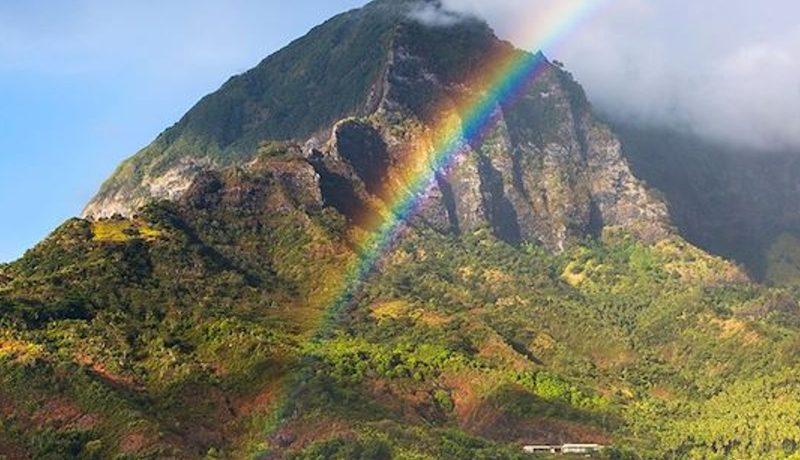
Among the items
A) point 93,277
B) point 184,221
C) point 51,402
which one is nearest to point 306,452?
point 51,402

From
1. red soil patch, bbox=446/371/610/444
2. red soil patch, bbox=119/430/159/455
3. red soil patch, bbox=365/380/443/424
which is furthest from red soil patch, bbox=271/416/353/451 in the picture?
red soil patch, bbox=446/371/610/444

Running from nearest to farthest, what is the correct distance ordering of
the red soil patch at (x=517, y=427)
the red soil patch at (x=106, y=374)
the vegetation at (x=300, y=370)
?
the vegetation at (x=300, y=370)
the red soil patch at (x=106, y=374)
the red soil patch at (x=517, y=427)

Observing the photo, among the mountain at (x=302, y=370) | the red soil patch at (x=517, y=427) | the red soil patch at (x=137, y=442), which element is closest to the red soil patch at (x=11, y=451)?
the mountain at (x=302, y=370)

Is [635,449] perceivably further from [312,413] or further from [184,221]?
[184,221]

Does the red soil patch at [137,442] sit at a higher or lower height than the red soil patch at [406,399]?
higher

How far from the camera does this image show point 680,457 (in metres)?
146

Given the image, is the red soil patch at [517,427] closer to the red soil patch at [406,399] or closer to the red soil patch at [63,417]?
the red soil patch at [406,399]

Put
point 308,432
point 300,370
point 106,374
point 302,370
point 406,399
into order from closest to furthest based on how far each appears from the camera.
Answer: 1. point 308,432
2. point 106,374
3. point 300,370
4. point 302,370
5. point 406,399

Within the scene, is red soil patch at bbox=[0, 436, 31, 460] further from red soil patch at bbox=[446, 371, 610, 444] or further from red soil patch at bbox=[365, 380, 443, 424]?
red soil patch at bbox=[446, 371, 610, 444]

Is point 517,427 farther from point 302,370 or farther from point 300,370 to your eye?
point 300,370

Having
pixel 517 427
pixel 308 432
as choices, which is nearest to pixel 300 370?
pixel 308 432

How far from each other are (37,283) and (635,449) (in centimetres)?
8270

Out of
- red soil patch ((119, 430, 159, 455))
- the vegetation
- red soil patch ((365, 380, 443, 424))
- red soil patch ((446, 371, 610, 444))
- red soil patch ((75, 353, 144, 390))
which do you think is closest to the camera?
red soil patch ((119, 430, 159, 455))

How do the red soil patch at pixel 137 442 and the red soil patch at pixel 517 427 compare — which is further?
the red soil patch at pixel 517 427
